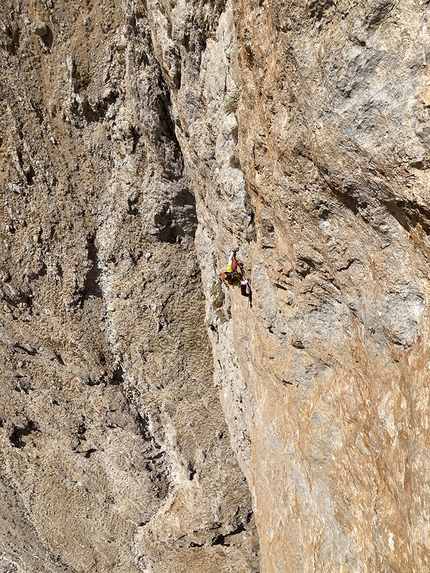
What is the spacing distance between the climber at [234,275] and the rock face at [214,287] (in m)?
0.42

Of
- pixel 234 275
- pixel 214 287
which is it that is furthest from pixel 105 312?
pixel 234 275

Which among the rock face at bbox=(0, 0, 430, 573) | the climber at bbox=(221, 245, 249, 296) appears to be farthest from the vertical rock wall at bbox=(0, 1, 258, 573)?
the climber at bbox=(221, 245, 249, 296)

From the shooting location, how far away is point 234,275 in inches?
537

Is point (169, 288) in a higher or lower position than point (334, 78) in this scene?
lower

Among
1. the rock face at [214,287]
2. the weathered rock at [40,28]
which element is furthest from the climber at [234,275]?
the weathered rock at [40,28]

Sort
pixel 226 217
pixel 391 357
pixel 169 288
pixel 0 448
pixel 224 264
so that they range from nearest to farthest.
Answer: pixel 391 357, pixel 226 217, pixel 224 264, pixel 169 288, pixel 0 448

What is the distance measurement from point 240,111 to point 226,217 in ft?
12.2

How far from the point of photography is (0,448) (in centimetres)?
2745

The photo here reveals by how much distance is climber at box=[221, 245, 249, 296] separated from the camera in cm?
1355

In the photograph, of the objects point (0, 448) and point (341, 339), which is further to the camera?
point (0, 448)

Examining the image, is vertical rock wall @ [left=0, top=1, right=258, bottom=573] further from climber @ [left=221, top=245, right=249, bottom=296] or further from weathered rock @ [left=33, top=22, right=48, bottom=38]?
climber @ [left=221, top=245, right=249, bottom=296]

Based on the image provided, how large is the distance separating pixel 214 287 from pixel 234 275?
5.28 metres

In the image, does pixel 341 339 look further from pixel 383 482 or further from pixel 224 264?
pixel 224 264

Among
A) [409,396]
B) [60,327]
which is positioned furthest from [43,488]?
[409,396]
